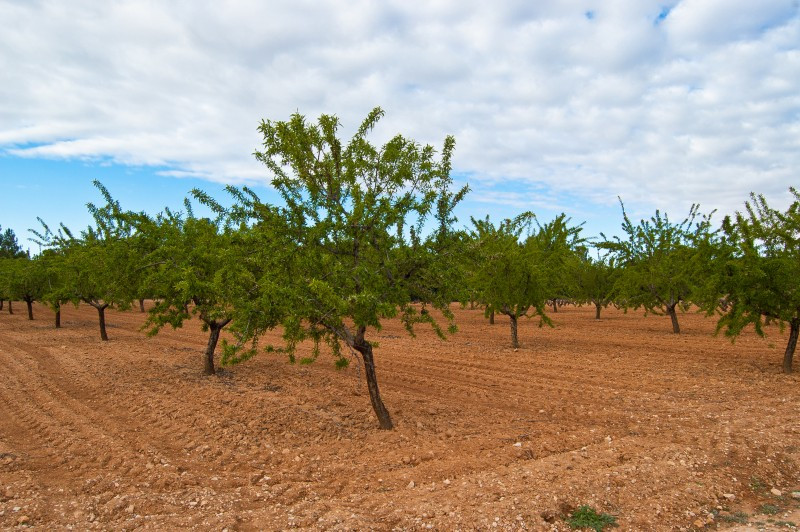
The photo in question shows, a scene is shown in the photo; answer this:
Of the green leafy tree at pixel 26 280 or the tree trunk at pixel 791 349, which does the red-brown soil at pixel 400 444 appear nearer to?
the tree trunk at pixel 791 349

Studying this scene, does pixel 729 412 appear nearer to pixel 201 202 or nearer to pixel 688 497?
pixel 688 497

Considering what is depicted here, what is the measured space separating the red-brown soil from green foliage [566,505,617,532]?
0.38 ft

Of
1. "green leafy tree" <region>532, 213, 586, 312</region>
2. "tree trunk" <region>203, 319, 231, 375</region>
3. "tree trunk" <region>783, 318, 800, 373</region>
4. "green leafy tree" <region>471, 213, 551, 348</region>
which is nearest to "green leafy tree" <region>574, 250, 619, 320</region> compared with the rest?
"green leafy tree" <region>532, 213, 586, 312</region>

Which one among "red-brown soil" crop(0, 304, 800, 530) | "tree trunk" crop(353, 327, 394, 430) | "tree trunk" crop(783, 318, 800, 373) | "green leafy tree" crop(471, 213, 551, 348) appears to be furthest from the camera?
"green leafy tree" crop(471, 213, 551, 348)

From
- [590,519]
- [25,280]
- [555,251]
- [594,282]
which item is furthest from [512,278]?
[25,280]

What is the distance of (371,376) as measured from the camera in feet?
28.6

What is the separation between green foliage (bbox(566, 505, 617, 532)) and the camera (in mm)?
5156

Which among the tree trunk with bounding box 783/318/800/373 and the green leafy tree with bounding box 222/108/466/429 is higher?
the green leafy tree with bounding box 222/108/466/429

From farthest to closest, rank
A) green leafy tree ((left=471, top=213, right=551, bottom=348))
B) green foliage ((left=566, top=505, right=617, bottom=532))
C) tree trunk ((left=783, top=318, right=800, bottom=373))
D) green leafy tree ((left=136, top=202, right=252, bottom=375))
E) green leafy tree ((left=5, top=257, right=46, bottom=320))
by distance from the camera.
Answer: green leafy tree ((left=5, top=257, right=46, bottom=320)) < green leafy tree ((left=471, top=213, right=551, bottom=348)) < tree trunk ((left=783, top=318, right=800, bottom=373)) < green leafy tree ((left=136, top=202, right=252, bottom=375)) < green foliage ((left=566, top=505, right=617, bottom=532))

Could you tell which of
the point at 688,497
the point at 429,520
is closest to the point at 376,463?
the point at 429,520

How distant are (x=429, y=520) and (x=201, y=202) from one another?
21.2 ft

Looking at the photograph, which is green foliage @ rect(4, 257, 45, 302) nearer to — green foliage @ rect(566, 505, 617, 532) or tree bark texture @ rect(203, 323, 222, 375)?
tree bark texture @ rect(203, 323, 222, 375)

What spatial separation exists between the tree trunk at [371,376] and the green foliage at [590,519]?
13.6ft

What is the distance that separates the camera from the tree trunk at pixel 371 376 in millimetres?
8445
